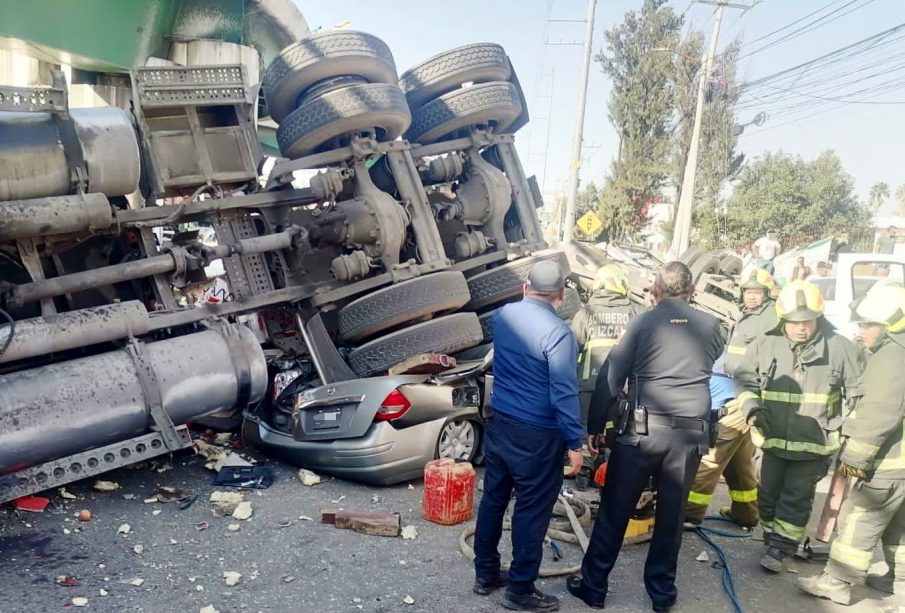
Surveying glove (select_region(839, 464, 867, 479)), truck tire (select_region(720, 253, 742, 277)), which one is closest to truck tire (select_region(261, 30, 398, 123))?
glove (select_region(839, 464, 867, 479))

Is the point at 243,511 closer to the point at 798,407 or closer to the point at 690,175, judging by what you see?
the point at 798,407

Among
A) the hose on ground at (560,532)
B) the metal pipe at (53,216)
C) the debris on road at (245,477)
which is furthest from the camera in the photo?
the debris on road at (245,477)

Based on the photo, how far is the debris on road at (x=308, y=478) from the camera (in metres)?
4.88

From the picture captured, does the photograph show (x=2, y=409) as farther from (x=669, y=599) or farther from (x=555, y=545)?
(x=669, y=599)

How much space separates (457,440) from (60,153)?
335 centimetres

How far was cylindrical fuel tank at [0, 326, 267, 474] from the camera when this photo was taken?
159 inches

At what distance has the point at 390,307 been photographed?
18.4 feet

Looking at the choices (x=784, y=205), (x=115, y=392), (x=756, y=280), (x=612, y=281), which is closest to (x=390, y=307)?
(x=612, y=281)

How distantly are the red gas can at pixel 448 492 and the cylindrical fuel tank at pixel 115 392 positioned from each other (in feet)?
5.07

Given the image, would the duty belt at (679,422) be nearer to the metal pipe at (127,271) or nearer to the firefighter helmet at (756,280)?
the firefighter helmet at (756,280)

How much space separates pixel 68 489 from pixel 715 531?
4.20 meters

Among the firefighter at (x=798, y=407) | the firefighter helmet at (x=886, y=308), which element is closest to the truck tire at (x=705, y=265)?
the firefighter at (x=798, y=407)

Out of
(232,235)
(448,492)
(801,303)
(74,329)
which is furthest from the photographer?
(232,235)

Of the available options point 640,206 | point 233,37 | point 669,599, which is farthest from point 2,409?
point 640,206
